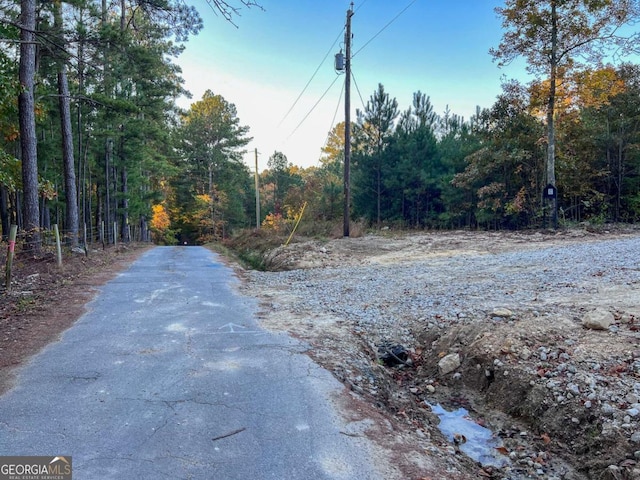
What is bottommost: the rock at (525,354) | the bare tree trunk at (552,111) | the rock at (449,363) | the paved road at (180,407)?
the rock at (449,363)

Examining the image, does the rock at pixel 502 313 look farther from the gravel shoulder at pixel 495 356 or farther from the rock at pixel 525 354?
the rock at pixel 525 354

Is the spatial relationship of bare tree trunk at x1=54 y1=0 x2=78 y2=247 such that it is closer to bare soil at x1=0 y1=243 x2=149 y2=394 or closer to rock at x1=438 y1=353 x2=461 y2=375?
bare soil at x1=0 y1=243 x2=149 y2=394

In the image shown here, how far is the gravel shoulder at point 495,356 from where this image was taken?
2740 mm

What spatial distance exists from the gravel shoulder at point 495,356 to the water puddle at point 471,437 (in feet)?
0.15

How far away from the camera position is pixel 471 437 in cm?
315

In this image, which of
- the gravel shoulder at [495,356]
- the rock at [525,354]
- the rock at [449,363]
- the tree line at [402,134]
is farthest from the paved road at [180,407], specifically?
the tree line at [402,134]

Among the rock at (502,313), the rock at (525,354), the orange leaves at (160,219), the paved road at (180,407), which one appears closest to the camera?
the paved road at (180,407)

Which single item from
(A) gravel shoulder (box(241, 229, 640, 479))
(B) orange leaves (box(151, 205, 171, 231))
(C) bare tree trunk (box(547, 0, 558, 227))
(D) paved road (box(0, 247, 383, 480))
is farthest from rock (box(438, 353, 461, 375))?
(B) orange leaves (box(151, 205, 171, 231))

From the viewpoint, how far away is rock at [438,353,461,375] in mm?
4211

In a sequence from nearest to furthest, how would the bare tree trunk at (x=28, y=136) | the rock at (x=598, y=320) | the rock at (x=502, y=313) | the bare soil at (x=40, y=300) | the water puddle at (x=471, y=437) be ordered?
the water puddle at (x=471, y=437)
the rock at (x=598, y=320)
the bare soil at (x=40, y=300)
the rock at (x=502, y=313)
the bare tree trunk at (x=28, y=136)

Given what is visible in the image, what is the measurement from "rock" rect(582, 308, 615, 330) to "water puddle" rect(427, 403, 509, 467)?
1.86 metres

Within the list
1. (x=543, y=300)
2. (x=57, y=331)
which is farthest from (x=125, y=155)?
(x=543, y=300)

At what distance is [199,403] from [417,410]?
1.93 meters

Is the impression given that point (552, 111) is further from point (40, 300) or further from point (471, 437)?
point (40, 300)
